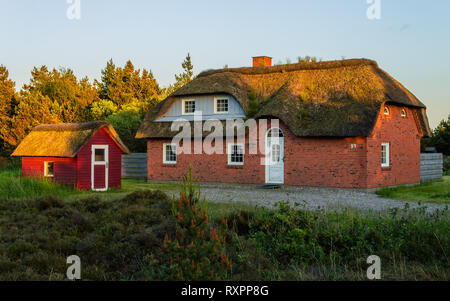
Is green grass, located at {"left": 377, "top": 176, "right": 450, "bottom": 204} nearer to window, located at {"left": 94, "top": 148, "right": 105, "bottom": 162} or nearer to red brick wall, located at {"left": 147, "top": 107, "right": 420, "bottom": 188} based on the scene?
red brick wall, located at {"left": 147, "top": 107, "right": 420, "bottom": 188}

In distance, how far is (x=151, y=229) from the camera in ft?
29.9

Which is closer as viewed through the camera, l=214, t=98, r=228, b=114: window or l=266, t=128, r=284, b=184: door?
l=266, t=128, r=284, b=184: door

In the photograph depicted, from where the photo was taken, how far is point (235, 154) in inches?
949

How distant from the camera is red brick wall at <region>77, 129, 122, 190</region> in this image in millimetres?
19797

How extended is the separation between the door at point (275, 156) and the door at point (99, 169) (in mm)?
7582

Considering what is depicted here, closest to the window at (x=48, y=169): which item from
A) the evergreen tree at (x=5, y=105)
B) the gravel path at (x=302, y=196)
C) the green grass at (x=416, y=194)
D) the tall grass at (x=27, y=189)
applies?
the tall grass at (x=27, y=189)

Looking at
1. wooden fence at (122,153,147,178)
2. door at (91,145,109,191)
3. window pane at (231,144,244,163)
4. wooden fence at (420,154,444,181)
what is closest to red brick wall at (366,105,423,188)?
wooden fence at (420,154,444,181)

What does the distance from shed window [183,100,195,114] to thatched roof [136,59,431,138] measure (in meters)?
0.77

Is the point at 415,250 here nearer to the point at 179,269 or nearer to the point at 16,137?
the point at 179,269

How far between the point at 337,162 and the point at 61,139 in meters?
12.1

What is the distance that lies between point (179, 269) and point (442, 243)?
16.0 feet

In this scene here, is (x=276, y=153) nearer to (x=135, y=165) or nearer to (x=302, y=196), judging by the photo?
(x=302, y=196)

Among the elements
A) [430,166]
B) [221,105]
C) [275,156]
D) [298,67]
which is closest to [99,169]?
[221,105]
